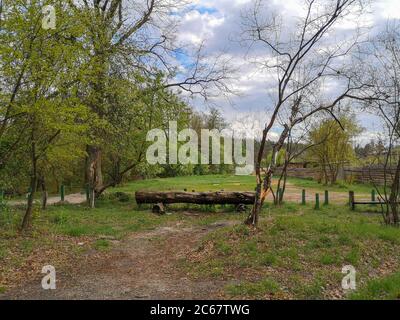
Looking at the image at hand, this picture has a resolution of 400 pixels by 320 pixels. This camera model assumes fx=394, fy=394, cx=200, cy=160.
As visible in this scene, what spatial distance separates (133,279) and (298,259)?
125 inches

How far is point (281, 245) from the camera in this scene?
834 cm

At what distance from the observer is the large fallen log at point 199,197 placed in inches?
629

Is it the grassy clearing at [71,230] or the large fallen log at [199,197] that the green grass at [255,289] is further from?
the large fallen log at [199,197]

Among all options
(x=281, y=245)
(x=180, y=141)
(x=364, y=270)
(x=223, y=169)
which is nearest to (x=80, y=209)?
(x=180, y=141)

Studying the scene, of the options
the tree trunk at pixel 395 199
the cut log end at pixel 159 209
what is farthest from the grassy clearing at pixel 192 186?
the tree trunk at pixel 395 199

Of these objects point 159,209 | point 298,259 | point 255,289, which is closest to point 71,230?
point 159,209

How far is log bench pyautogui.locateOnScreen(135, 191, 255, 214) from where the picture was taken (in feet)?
52.4

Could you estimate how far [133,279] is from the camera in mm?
7078

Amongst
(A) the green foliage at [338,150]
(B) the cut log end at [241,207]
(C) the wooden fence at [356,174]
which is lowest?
(B) the cut log end at [241,207]

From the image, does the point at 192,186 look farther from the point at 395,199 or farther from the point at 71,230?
the point at 395,199

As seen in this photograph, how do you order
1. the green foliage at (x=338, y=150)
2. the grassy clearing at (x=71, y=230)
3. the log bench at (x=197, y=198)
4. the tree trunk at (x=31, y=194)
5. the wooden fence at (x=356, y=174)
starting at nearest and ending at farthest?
the grassy clearing at (x=71, y=230) < the tree trunk at (x=31, y=194) < the log bench at (x=197, y=198) < the wooden fence at (x=356, y=174) < the green foliage at (x=338, y=150)
